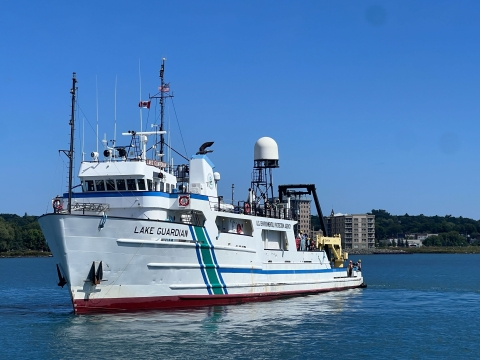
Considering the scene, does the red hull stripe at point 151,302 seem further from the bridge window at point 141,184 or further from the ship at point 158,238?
the bridge window at point 141,184

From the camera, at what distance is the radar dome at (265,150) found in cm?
4369

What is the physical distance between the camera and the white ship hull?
91.9ft

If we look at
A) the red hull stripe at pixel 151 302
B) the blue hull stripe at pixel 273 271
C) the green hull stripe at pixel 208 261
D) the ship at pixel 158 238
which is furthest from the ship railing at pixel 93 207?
the blue hull stripe at pixel 273 271

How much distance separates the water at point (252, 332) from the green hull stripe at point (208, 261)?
3.73 ft

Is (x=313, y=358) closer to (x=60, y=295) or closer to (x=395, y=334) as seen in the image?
(x=395, y=334)

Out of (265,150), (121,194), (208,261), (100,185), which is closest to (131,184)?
(121,194)

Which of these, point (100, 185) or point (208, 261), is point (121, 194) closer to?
point (100, 185)

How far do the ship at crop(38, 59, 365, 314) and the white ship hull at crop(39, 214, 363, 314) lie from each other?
0.14 ft

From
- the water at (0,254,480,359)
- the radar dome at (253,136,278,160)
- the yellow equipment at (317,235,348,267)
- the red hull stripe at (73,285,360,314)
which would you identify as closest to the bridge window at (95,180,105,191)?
the red hull stripe at (73,285,360,314)

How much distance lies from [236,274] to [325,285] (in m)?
11.5

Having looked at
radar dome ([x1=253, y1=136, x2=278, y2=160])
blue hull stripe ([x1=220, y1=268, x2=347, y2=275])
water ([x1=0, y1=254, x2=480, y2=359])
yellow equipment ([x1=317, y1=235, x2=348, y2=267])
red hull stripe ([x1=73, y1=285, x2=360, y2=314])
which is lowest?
water ([x1=0, y1=254, x2=480, y2=359])

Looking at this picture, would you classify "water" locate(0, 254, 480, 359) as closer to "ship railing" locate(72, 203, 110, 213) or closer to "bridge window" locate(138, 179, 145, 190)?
"ship railing" locate(72, 203, 110, 213)

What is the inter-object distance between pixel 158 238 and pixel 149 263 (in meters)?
1.21

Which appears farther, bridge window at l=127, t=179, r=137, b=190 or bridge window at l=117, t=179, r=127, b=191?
bridge window at l=117, t=179, r=127, b=191
